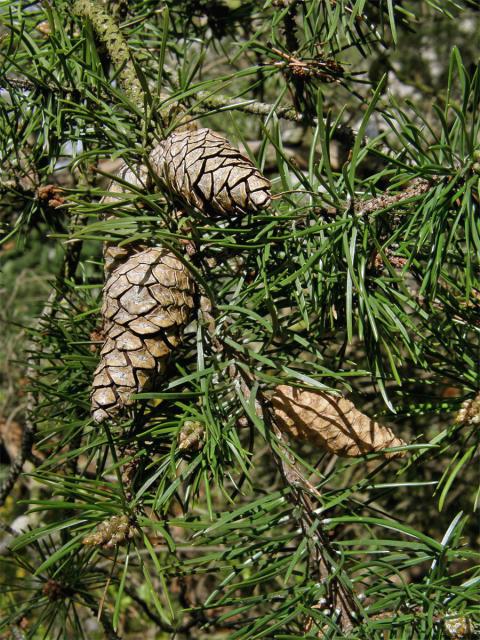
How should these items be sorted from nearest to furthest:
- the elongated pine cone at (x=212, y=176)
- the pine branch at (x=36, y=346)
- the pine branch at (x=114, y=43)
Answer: the elongated pine cone at (x=212, y=176), the pine branch at (x=114, y=43), the pine branch at (x=36, y=346)

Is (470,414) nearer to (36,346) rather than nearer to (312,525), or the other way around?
(312,525)

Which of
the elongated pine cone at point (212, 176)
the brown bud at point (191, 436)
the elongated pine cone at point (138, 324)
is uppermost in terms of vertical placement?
the elongated pine cone at point (212, 176)

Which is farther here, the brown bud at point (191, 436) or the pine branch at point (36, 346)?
the pine branch at point (36, 346)

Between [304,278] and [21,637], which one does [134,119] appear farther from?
[21,637]

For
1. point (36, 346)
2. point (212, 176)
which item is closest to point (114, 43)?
point (212, 176)

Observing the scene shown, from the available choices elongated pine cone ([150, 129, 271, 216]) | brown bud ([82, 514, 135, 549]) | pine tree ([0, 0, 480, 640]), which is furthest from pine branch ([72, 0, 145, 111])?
brown bud ([82, 514, 135, 549])

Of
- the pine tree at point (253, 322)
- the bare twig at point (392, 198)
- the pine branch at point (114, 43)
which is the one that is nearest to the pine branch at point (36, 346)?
the pine tree at point (253, 322)

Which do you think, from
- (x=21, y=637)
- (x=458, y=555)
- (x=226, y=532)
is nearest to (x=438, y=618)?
(x=458, y=555)

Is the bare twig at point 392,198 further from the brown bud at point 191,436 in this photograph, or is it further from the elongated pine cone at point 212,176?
the brown bud at point 191,436
